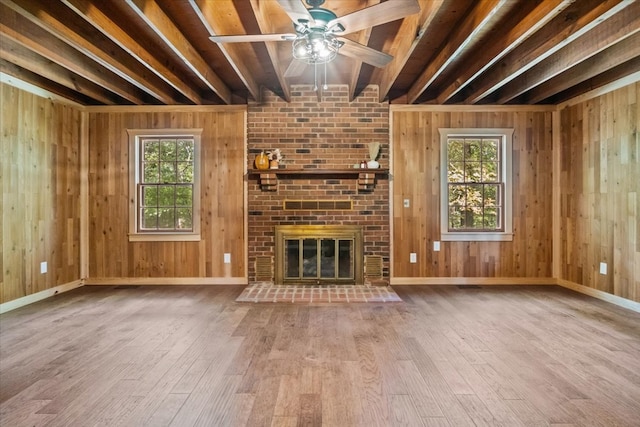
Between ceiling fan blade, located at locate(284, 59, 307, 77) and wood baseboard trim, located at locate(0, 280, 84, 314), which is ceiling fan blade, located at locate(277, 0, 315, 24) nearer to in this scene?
ceiling fan blade, located at locate(284, 59, 307, 77)

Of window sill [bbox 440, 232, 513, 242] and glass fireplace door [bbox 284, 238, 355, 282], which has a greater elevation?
window sill [bbox 440, 232, 513, 242]

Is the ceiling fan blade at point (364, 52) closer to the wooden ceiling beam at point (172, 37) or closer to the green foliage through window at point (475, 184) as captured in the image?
the wooden ceiling beam at point (172, 37)

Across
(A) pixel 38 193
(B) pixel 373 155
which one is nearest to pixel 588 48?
(B) pixel 373 155

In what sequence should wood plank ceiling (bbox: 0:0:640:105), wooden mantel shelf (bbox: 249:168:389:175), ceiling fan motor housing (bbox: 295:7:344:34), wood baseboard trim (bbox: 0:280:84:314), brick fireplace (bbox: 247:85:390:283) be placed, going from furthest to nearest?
brick fireplace (bbox: 247:85:390:283) < wooden mantel shelf (bbox: 249:168:389:175) < wood baseboard trim (bbox: 0:280:84:314) < wood plank ceiling (bbox: 0:0:640:105) < ceiling fan motor housing (bbox: 295:7:344:34)

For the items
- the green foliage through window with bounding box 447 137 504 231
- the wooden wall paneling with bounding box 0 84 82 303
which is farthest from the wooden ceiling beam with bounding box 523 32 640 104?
the wooden wall paneling with bounding box 0 84 82 303

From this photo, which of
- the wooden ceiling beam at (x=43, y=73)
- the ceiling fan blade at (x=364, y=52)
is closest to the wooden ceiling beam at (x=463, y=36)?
the ceiling fan blade at (x=364, y=52)

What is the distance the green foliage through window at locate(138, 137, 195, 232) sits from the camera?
5.02m

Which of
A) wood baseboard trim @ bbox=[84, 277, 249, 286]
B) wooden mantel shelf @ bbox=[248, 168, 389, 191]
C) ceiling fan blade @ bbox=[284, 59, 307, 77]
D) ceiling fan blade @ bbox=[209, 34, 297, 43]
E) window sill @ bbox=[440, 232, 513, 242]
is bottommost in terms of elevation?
wood baseboard trim @ bbox=[84, 277, 249, 286]

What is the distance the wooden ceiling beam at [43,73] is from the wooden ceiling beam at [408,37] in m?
3.59

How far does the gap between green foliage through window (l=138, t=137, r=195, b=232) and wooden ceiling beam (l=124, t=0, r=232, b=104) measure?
47.7 inches

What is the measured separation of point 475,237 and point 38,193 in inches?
228

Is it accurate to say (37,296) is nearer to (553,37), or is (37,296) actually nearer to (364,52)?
(364,52)

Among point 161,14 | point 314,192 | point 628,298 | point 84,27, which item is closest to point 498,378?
point 628,298

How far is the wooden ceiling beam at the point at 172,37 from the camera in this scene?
2.54 meters
